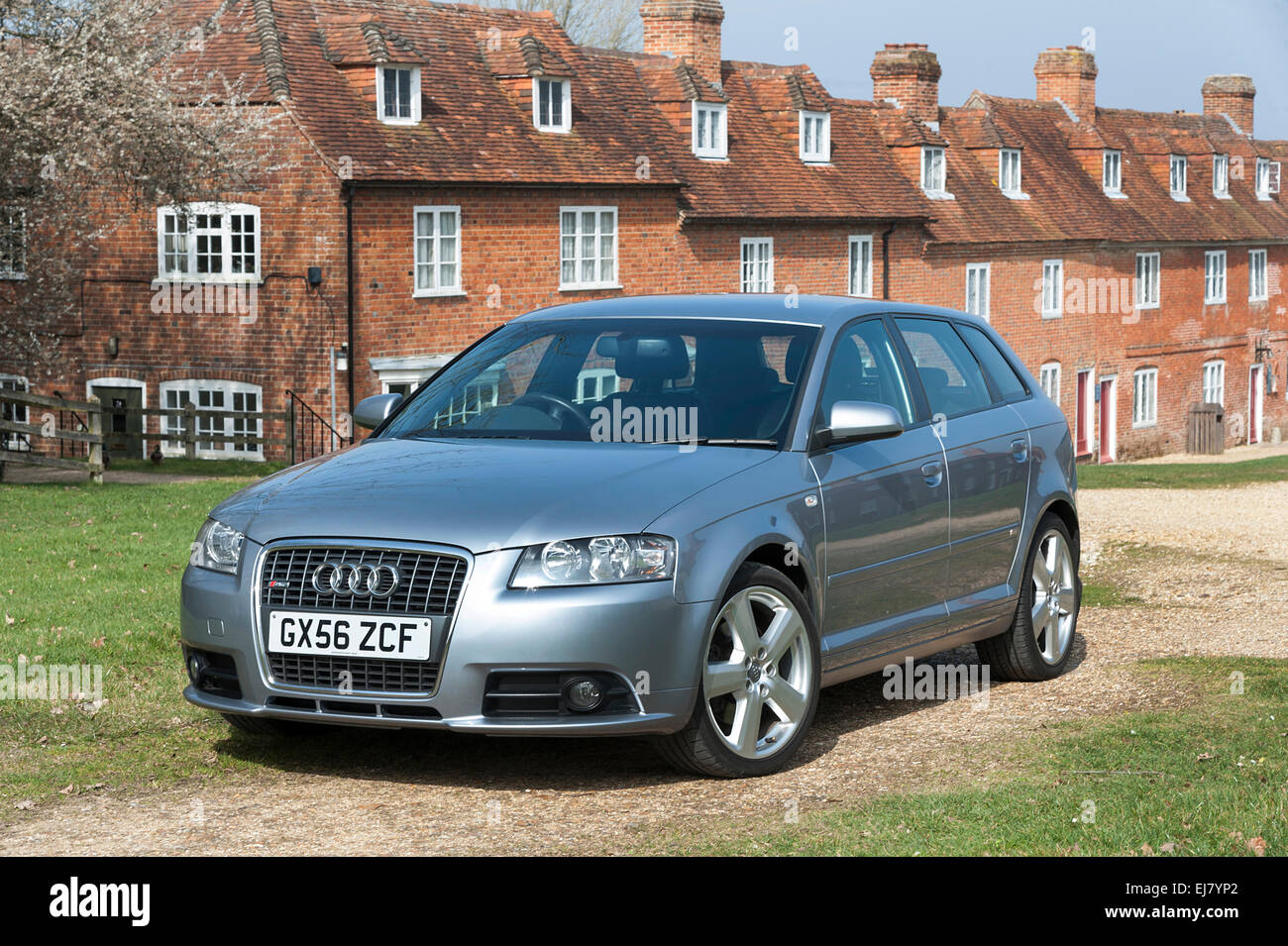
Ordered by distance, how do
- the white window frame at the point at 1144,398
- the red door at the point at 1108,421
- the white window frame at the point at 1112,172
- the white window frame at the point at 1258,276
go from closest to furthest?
the red door at the point at 1108,421
the white window frame at the point at 1144,398
the white window frame at the point at 1112,172
the white window frame at the point at 1258,276

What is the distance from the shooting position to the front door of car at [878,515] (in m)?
7.03

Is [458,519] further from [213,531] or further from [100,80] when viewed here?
[100,80]

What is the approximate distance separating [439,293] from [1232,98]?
4146cm

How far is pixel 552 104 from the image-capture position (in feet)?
111

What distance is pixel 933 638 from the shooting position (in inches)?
306

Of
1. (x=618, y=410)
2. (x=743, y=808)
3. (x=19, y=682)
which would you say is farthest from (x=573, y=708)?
(x=19, y=682)

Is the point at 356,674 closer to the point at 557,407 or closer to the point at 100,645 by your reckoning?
the point at 557,407

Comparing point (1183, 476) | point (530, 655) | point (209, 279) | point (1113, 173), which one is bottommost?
point (1183, 476)

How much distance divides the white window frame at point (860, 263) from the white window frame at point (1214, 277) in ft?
58.9

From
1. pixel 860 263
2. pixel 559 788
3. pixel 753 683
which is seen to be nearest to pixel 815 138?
pixel 860 263

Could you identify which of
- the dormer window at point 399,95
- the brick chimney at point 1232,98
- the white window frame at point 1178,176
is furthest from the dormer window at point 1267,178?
the dormer window at point 399,95

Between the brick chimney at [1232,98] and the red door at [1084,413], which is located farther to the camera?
the brick chimney at [1232,98]

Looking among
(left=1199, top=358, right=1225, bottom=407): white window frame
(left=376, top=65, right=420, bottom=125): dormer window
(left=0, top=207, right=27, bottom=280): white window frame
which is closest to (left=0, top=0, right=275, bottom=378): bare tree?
(left=0, top=207, right=27, bottom=280): white window frame

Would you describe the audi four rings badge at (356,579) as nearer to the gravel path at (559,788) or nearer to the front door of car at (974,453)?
the gravel path at (559,788)
